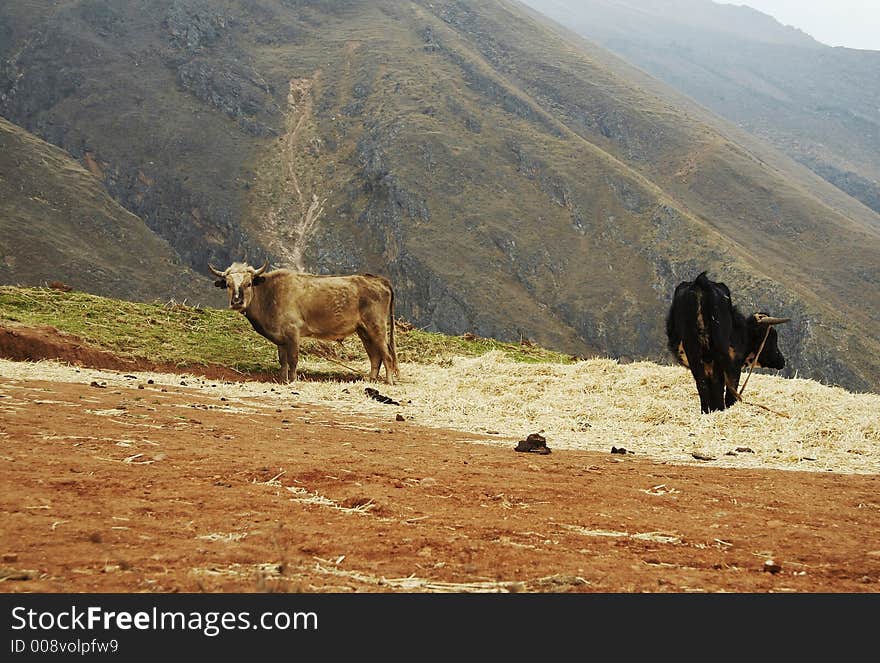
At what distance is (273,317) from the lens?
16.5 metres

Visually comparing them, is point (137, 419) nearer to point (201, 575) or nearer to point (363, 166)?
point (201, 575)

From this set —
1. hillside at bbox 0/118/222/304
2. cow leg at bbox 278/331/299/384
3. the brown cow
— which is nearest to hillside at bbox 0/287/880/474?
cow leg at bbox 278/331/299/384

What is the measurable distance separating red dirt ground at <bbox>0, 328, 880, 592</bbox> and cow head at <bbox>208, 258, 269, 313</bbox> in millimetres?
7177

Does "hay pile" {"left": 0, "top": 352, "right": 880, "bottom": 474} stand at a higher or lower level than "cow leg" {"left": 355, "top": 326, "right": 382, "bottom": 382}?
higher

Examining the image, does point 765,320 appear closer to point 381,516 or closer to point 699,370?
point 699,370

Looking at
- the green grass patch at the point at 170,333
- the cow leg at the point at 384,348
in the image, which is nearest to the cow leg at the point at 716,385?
the cow leg at the point at 384,348

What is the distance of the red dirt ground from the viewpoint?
3707 mm

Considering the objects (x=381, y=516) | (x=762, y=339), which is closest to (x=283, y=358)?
(x=762, y=339)

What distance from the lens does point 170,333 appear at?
683 inches

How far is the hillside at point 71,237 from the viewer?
177 ft

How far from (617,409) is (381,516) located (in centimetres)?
826

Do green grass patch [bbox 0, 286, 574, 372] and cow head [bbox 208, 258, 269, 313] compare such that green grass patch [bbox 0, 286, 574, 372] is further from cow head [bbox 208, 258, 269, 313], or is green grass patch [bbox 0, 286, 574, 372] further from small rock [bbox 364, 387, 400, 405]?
small rock [bbox 364, 387, 400, 405]

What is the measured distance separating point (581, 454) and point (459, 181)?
266ft

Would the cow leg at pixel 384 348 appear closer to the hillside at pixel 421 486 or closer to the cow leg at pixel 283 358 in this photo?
the cow leg at pixel 283 358
